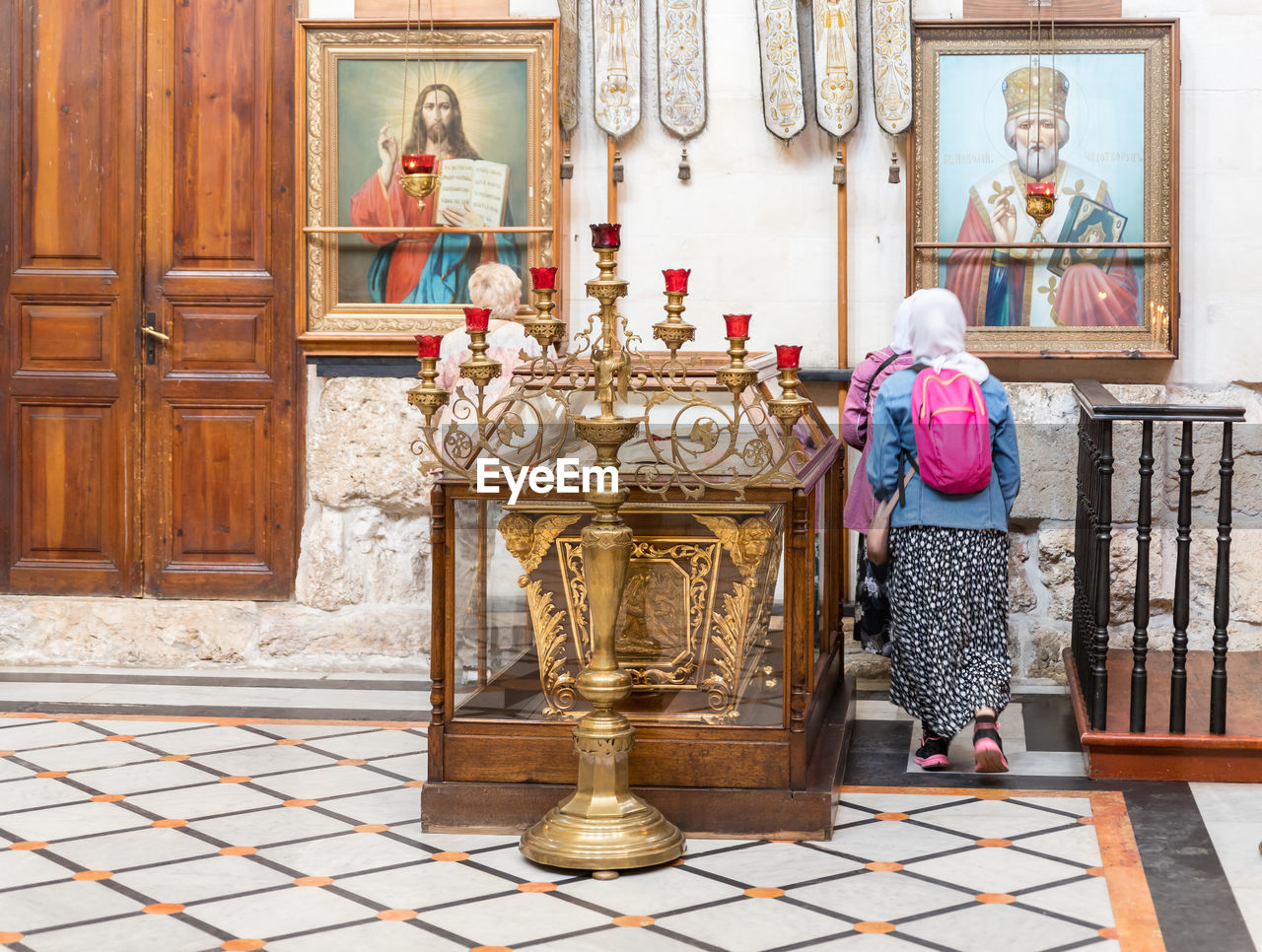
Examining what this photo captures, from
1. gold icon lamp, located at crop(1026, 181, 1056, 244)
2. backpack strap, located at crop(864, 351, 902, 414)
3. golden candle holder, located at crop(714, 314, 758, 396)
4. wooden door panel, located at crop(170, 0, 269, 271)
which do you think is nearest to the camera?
golden candle holder, located at crop(714, 314, 758, 396)

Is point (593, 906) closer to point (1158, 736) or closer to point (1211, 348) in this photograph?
point (1158, 736)

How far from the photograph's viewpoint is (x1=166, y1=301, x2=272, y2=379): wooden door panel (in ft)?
19.8

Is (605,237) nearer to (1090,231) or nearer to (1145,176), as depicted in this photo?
(1090,231)

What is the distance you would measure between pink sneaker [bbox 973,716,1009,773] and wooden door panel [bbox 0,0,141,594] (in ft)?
11.4

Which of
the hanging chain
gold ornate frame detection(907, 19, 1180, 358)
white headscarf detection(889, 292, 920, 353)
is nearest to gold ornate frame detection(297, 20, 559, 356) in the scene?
the hanging chain

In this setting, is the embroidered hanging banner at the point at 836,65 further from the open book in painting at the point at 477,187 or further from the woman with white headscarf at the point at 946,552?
the woman with white headscarf at the point at 946,552

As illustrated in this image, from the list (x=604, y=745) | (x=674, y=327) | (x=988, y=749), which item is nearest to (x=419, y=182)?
(x=674, y=327)

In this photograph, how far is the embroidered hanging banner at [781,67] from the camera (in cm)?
565

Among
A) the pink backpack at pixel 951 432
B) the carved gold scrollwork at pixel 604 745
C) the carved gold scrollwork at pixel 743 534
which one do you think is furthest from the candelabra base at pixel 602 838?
the pink backpack at pixel 951 432

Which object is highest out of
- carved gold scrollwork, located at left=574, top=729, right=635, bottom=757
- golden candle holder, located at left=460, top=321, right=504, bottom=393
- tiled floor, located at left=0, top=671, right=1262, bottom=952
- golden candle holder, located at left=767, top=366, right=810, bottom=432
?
golden candle holder, located at left=460, top=321, right=504, bottom=393

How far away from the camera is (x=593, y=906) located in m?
3.28

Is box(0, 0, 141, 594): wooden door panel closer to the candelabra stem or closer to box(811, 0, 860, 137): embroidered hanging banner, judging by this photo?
box(811, 0, 860, 137): embroidered hanging banner

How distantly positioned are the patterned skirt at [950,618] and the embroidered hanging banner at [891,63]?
6.24 ft

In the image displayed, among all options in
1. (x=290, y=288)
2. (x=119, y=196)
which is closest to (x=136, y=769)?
(x=290, y=288)
